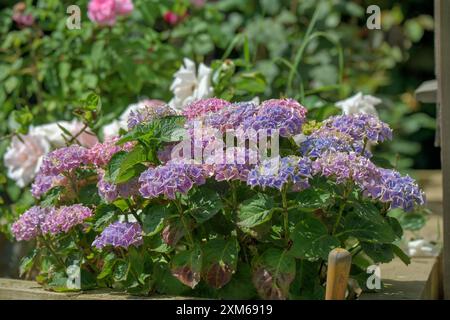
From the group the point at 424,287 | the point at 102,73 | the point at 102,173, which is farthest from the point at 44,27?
the point at 424,287

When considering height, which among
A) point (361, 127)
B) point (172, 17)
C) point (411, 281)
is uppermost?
point (172, 17)

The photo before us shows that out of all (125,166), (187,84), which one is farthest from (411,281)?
(187,84)

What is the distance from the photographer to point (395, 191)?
210 centimetres

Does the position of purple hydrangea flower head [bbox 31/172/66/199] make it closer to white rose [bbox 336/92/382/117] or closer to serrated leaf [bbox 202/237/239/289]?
serrated leaf [bbox 202/237/239/289]

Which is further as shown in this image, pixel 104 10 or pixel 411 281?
pixel 104 10

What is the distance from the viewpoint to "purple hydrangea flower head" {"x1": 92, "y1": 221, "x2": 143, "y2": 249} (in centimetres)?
215

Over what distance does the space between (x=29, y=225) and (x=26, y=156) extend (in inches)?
34.6

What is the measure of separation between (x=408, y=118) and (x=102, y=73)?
2.26 metres

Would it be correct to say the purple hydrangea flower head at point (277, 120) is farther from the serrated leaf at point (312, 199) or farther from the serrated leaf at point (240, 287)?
the serrated leaf at point (240, 287)

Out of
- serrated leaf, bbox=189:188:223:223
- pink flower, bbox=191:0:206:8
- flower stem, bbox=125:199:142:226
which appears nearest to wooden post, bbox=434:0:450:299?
serrated leaf, bbox=189:188:223:223

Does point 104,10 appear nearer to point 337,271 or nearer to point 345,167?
point 345,167

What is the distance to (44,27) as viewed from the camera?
13.3 ft

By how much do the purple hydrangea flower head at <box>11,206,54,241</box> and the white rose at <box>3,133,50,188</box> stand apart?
0.80 m
